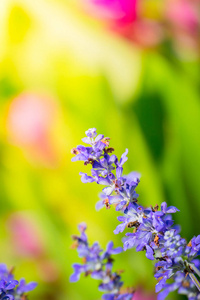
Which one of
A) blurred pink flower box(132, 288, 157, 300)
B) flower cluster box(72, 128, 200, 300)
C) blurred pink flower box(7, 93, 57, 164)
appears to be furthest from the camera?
blurred pink flower box(7, 93, 57, 164)

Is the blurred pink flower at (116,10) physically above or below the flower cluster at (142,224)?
above

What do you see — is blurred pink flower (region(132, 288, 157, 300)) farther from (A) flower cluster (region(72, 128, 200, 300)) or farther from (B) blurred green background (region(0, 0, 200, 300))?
(A) flower cluster (region(72, 128, 200, 300))

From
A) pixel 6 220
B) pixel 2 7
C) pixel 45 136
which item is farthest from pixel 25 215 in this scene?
pixel 2 7

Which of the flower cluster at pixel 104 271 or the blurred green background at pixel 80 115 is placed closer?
the flower cluster at pixel 104 271

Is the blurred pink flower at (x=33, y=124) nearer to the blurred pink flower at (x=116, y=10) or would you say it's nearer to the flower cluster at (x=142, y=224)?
the blurred pink flower at (x=116, y=10)

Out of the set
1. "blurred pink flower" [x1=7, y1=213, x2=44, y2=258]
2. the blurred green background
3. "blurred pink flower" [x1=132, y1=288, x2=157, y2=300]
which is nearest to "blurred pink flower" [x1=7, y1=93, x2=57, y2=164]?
the blurred green background

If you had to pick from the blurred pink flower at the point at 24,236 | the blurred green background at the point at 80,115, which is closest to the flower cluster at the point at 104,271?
the blurred green background at the point at 80,115

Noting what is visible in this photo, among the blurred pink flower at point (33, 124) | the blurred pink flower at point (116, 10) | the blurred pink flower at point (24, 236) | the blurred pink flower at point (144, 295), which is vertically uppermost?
the blurred pink flower at point (116, 10)
